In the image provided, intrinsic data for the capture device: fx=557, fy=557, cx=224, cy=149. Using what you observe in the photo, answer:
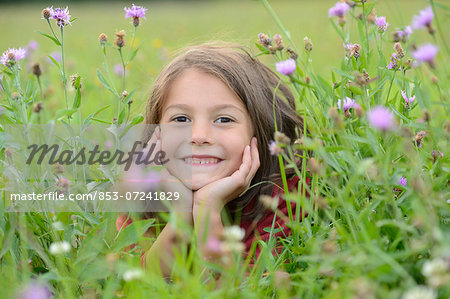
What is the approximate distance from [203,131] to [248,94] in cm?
22

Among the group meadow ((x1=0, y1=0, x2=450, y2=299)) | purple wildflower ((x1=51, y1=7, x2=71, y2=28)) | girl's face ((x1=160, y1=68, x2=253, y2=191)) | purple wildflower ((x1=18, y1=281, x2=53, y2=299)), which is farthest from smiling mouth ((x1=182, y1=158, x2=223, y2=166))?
purple wildflower ((x1=18, y1=281, x2=53, y2=299))

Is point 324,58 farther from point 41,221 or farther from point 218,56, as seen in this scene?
point 41,221

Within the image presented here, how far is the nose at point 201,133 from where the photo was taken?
4.93 feet

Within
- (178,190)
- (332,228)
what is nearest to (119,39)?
(178,190)

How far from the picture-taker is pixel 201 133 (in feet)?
4.95

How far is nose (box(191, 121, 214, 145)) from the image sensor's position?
4.93ft

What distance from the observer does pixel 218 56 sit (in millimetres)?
1701

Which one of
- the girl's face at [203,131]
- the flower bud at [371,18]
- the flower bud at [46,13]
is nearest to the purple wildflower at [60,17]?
the flower bud at [46,13]

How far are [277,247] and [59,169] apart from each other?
55 centimetres

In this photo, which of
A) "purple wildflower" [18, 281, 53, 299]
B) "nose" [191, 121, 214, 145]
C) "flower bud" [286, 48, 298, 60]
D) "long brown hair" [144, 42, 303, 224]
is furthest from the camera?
"long brown hair" [144, 42, 303, 224]

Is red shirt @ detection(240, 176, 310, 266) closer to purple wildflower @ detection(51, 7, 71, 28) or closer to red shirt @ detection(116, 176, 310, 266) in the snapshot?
red shirt @ detection(116, 176, 310, 266)

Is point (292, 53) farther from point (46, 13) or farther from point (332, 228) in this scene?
point (46, 13)

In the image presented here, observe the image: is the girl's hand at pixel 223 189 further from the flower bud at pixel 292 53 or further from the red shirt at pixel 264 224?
the flower bud at pixel 292 53

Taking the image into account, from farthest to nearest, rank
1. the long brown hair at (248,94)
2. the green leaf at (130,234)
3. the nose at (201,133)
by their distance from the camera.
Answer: the long brown hair at (248,94) < the nose at (201,133) < the green leaf at (130,234)
